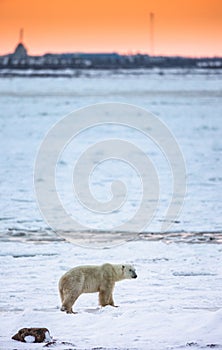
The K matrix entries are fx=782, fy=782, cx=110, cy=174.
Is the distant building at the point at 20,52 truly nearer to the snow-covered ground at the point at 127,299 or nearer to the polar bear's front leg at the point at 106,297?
the snow-covered ground at the point at 127,299

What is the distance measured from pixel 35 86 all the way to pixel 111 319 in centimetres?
3855

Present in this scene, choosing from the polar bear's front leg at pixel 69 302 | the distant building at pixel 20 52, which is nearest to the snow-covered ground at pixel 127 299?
the polar bear's front leg at pixel 69 302

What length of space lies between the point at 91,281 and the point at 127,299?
16.8 inches

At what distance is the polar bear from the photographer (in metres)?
7.16

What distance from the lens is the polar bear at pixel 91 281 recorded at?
7.16 m

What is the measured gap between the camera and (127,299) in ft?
25.0

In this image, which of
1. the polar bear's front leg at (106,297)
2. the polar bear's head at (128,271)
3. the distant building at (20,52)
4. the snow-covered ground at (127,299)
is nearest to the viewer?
the snow-covered ground at (127,299)

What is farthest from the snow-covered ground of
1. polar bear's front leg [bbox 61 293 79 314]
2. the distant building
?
the distant building

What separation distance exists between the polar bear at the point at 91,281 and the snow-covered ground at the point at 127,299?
14 cm

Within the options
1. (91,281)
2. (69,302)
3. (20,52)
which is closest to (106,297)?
(91,281)

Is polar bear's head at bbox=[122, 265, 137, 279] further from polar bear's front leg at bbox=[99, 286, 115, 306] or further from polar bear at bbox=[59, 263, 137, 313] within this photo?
polar bear's front leg at bbox=[99, 286, 115, 306]

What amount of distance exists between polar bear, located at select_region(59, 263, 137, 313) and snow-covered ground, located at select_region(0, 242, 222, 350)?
0.14 meters

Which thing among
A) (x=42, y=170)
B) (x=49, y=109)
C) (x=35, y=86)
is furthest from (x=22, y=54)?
(x=42, y=170)

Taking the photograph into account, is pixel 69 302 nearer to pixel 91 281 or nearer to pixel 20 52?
pixel 91 281
